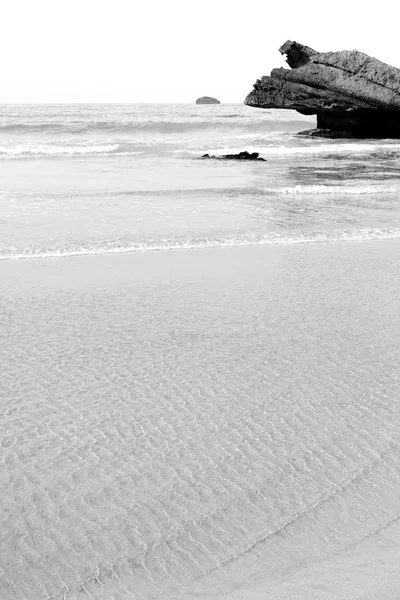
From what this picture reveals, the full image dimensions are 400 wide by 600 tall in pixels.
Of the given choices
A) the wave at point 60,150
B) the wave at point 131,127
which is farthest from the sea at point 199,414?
the wave at point 131,127

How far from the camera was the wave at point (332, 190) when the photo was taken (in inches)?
486

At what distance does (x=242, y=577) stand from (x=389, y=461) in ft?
3.03

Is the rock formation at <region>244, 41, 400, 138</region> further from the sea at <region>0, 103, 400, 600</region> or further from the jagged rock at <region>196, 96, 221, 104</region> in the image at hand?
the jagged rock at <region>196, 96, 221, 104</region>

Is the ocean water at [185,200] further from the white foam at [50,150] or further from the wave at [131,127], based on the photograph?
the wave at [131,127]

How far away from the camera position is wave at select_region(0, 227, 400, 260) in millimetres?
6945

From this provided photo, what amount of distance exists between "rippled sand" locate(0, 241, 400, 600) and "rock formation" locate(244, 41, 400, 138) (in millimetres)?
27073

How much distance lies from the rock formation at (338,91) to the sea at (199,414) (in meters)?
24.3

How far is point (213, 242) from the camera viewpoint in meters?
7.52

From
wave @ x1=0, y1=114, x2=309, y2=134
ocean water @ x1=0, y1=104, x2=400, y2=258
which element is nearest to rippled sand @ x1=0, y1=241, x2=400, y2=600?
ocean water @ x1=0, y1=104, x2=400, y2=258

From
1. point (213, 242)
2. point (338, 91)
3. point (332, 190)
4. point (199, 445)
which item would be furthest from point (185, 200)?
point (338, 91)

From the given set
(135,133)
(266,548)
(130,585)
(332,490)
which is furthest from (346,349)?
(135,133)

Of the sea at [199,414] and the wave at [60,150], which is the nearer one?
the sea at [199,414]

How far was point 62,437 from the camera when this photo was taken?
2959 mm

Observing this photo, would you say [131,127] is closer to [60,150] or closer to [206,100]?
[60,150]
